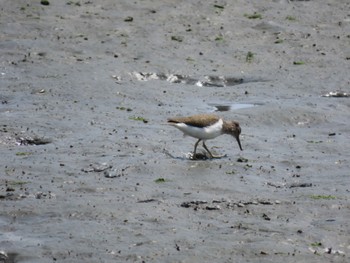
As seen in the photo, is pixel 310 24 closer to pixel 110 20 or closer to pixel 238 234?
pixel 110 20

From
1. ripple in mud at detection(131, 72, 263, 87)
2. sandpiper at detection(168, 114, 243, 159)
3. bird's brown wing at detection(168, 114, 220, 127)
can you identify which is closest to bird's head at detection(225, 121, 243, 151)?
sandpiper at detection(168, 114, 243, 159)

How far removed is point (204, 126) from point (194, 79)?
14.1 ft

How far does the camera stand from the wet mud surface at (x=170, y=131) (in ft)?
36.8

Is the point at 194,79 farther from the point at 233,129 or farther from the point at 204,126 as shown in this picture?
the point at 204,126

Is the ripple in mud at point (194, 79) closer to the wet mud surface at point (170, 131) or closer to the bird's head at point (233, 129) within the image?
the wet mud surface at point (170, 131)

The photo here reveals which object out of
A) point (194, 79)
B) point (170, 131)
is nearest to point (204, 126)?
point (170, 131)

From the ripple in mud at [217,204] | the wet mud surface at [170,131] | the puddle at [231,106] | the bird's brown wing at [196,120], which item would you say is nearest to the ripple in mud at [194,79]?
the wet mud surface at [170,131]

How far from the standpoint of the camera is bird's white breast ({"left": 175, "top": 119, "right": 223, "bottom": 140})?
1498 cm

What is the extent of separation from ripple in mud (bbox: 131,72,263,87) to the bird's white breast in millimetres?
3948

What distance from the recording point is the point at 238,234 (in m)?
11.3

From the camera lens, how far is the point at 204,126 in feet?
49.5

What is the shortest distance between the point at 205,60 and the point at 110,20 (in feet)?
8.76

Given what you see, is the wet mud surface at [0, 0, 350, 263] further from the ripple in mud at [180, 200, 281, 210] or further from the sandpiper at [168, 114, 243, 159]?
the sandpiper at [168, 114, 243, 159]

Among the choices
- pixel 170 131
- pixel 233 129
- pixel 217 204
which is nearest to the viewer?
pixel 217 204
